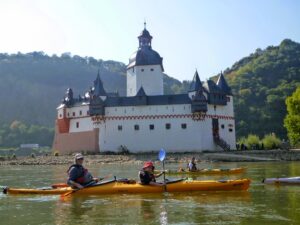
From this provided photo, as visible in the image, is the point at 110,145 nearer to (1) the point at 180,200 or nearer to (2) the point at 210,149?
(2) the point at 210,149

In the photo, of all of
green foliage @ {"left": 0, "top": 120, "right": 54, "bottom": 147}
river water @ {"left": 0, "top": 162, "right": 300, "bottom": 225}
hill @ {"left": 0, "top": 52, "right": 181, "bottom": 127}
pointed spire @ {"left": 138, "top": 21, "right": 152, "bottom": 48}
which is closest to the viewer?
river water @ {"left": 0, "top": 162, "right": 300, "bottom": 225}

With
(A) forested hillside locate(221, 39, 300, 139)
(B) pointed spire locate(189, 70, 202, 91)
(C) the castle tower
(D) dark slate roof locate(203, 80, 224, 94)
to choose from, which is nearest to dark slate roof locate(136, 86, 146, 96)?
(C) the castle tower

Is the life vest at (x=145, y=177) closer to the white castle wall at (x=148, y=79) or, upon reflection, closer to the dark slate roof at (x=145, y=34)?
the white castle wall at (x=148, y=79)

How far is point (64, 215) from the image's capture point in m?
13.6

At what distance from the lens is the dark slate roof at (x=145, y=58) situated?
64812 millimetres

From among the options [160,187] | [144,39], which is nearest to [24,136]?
[144,39]

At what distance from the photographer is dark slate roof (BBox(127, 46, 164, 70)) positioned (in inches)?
2552

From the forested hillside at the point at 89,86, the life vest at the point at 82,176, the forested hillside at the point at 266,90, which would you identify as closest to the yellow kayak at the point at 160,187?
the life vest at the point at 82,176

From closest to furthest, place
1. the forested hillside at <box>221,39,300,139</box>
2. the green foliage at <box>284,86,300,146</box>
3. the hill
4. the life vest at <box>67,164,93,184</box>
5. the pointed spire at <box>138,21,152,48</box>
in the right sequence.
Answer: the life vest at <box>67,164,93,184</box>
the green foliage at <box>284,86,300,146</box>
the pointed spire at <box>138,21,152,48</box>
the forested hillside at <box>221,39,300,139</box>
the hill

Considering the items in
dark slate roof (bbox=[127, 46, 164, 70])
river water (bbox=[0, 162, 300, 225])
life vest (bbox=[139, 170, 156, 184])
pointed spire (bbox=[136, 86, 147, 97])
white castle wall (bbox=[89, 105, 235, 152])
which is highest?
dark slate roof (bbox=[127, 46, 164, 70])

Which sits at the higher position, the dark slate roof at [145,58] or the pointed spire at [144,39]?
the pointed spire at [144,39]

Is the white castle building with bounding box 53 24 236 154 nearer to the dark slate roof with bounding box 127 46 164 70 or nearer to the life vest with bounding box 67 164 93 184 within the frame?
the dark slate roof with bounding box 127 46 164 70

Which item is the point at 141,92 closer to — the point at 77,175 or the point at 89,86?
the point at 77,175

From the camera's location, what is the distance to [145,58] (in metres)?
65.1
